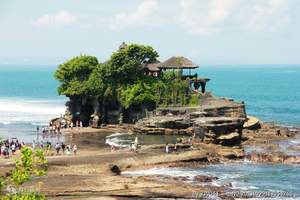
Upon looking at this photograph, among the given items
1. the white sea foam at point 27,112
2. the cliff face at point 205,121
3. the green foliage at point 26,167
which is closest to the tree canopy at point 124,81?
the cliff face at point 205,121

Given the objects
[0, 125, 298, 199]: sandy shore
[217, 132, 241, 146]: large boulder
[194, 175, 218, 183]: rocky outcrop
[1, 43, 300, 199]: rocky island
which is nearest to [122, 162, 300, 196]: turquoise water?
[194, 175, 218, 183]: rocky outcrop

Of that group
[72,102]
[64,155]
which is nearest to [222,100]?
[72,102]

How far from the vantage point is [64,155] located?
58.6 metres

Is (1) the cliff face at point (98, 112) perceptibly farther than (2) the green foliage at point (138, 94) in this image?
Yes

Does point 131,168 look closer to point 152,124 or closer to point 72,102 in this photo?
point 152,124

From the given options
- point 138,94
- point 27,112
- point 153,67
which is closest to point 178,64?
point 153,67

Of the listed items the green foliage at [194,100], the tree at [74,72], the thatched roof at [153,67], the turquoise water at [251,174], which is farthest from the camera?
the tree at [74,72]

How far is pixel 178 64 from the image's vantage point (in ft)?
279

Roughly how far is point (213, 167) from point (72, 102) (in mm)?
37889

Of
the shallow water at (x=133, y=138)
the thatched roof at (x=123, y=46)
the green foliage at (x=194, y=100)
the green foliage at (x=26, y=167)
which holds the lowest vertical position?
the shallow water at (x=133, y=138)

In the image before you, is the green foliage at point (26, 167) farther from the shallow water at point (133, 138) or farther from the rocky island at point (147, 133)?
the shallow water at point (133, 138)

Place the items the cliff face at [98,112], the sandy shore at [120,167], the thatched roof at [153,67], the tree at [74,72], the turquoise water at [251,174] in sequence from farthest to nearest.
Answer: the tree at [74,72] < the thatched roof at [153,67] < the cliff face at [98,112] < the turquoise water at [251,174] < the sandy shore at [120,167]

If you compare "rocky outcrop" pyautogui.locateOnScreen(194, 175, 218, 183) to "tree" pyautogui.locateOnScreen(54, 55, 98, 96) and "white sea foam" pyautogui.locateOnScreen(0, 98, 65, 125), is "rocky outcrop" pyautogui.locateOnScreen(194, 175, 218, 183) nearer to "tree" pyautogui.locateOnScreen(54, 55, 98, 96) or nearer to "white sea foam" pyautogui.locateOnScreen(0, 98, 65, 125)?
"tree" pyautogui.locateOnScreen(54, 55, 98, 96)

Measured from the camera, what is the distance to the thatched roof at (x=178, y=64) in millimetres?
83825
